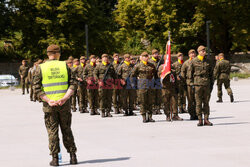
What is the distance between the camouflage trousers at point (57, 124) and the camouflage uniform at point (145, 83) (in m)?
6.50

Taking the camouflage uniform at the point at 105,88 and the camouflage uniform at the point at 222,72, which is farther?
the camouflage uniform at the point at 222,72

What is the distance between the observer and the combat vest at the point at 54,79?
880 centimetres

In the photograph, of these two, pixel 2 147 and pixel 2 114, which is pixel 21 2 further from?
pixel 2 147

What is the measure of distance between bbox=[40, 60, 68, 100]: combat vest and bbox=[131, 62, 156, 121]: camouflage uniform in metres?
6.65

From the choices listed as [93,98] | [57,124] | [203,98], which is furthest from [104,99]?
[57,124]

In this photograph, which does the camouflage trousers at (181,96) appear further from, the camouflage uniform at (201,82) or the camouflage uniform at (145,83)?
the camouflage uniform at (201,82)

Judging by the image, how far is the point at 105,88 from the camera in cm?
1769

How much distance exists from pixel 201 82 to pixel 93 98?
5845 millimetres

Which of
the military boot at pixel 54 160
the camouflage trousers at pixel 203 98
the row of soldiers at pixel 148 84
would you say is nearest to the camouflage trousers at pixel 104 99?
the row of soldiers at pixel 148 84

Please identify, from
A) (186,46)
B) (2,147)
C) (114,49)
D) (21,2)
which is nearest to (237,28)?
(186,46)

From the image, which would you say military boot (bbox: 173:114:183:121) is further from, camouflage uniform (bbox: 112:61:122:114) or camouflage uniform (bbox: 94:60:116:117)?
camouflage uniform (bbox: 112:61:122:114)

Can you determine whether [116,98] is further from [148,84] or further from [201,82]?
[201,82]

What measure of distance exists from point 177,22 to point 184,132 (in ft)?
Result: 137

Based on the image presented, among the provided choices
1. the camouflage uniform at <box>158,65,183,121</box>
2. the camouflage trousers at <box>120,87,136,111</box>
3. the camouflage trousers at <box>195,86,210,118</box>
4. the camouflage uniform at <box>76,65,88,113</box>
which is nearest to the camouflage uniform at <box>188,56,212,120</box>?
the camouflage trousers at <box>195,86,210,118</box>
